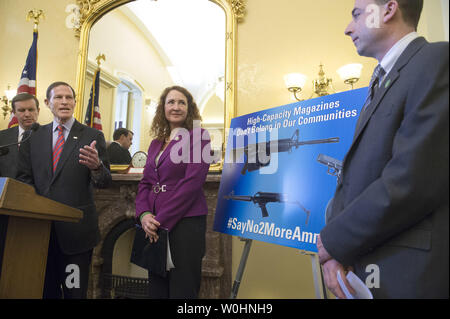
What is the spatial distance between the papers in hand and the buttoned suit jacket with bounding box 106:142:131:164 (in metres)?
2.68

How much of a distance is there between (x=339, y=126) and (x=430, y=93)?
0.89 m

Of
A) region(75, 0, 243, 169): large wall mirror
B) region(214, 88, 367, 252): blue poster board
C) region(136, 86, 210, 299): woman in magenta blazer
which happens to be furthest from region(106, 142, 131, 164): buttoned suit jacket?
region(214, 88, 367, 252): blue poster board

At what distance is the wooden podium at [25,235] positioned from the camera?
4.00ft

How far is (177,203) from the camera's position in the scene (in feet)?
5.14

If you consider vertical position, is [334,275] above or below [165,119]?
below

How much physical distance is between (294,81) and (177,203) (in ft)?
5.99

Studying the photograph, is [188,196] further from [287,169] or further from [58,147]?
[58,147]

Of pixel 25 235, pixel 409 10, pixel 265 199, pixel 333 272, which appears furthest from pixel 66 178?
pixel 409 10

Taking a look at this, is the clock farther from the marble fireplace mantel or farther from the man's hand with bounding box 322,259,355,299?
the man's hand with bounding box 322,259,355,299

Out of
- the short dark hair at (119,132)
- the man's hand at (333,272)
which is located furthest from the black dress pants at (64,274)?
the short dark hair at (119,132)

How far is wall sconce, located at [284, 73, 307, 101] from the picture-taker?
2.79 metres

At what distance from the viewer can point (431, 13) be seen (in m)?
1.15
